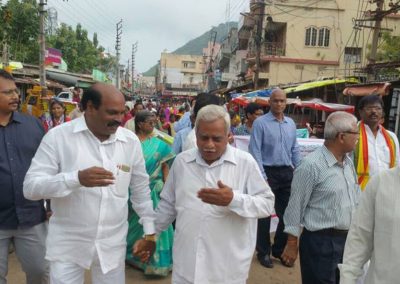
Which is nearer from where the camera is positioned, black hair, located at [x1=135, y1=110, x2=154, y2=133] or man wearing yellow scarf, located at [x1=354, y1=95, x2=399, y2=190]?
man wearing yellow scarf, located at [x1=354, y1=95, x2=399, y2=190]

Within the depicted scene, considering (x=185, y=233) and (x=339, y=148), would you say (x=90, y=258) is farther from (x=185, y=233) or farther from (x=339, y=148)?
(x=339, y=148)

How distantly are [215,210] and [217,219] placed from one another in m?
0.05

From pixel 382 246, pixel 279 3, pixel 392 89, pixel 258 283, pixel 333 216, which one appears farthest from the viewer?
pixel 279 3

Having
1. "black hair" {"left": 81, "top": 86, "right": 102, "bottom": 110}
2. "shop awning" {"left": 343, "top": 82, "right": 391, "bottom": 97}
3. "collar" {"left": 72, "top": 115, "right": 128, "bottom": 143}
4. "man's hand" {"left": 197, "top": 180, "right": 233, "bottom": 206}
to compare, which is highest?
"shop awning" {"left": 343, "top": 82, "right": 391, "bottom": 97}

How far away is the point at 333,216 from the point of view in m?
2.76

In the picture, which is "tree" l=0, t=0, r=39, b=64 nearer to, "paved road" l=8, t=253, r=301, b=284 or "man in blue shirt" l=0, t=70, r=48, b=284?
"paved road" l=8, t=253, r=301, b=284

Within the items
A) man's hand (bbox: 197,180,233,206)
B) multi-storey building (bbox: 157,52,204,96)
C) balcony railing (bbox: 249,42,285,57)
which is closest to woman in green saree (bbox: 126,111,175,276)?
man's hand (bbox: 197,180,233,206)

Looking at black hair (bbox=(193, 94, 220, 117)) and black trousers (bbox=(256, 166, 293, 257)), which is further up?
black hair (bbox=(193, 94, 220, 117))

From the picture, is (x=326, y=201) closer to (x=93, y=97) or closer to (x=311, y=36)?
(x=93, y=97)

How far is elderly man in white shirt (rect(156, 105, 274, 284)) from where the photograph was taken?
233 centimetres

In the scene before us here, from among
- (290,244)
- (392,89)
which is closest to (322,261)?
(290,244)

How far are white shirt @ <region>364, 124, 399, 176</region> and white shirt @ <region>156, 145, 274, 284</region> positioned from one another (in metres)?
1.81

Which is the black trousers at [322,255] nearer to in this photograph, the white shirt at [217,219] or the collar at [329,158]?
the collar at [329,158]

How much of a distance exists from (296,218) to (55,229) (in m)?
1.62
